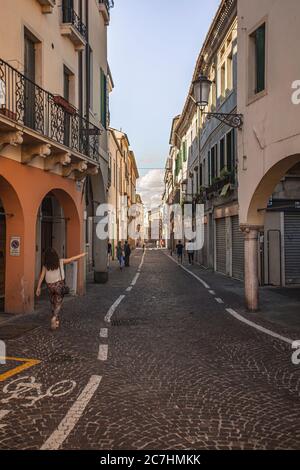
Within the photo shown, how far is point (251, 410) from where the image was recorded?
498 cm

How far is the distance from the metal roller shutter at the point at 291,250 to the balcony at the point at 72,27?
9782 mm

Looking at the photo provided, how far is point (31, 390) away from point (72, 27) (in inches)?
450

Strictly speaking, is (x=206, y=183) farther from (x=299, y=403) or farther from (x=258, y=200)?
(x=299, y=403)

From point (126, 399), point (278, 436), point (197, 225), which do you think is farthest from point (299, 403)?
point (197, 225)

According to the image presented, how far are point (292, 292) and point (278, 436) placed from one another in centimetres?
1219

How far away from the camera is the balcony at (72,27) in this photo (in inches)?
537

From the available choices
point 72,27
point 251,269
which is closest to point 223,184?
point 251,269

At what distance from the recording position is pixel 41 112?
11875 millimetres

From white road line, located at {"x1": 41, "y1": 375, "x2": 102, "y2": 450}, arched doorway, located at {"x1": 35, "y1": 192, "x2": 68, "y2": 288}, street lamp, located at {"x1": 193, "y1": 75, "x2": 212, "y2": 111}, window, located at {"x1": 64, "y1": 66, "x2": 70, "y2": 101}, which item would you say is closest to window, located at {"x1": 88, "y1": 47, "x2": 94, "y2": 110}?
window, located at {"x1": 64, "y1": 66, "x2": 70, "y2": 101}

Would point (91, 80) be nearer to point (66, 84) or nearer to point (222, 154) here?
point (66, 84)

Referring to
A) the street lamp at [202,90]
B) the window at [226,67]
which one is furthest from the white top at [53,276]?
the window at [226,67]

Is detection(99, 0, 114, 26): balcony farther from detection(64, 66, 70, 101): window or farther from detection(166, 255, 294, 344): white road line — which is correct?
detection(166, 255, 294, 344): white road line

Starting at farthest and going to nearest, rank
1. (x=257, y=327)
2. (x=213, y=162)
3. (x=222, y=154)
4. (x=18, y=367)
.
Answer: (x=213, y=162)
(x=222, y=154)
(x=257, y=327)
(x=18, y=367)

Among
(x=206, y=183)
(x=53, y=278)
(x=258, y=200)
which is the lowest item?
(x=53, y=278)
